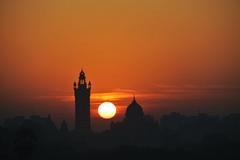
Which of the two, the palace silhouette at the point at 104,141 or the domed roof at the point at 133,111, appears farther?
the domed roof at the point at 133,111

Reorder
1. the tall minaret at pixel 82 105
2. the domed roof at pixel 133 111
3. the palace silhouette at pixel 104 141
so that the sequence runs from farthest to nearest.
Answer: the domed roof at pixel 133 111
the tall minaret at pixel 82 105
the palace silhouette at pixel 104 141

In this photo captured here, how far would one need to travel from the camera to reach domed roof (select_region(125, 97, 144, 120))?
17338cm

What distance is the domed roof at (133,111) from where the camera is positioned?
569 ft

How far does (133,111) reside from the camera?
17312 centimetres

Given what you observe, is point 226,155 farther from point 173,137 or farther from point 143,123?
point 173,137

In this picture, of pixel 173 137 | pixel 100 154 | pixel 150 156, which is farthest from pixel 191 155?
pixel 173 137

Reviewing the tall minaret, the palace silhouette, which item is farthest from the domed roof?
the tall minaret

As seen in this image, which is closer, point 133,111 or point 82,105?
point 82,105

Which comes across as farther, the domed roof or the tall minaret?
the domed roof

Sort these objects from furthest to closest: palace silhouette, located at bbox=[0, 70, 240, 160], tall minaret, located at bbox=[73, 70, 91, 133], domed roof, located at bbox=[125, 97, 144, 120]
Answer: domed roof, located at bbox=[125, 97, 144, 120] → tall minaret, located at bbox=[73, 70, 91, 133] → palace silhouette, located at bbox=[0, 70, 240, 160]

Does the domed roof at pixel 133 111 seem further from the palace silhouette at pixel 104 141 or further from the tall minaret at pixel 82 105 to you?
the tall minaret at pixel 82 105

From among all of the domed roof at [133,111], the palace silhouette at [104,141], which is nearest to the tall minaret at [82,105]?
the palace silhouette at [104,141]

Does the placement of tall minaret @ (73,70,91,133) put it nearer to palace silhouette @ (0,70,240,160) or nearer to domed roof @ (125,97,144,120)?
palace silhouette @ (0,70,240,160)

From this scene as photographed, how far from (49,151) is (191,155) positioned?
2136cm
